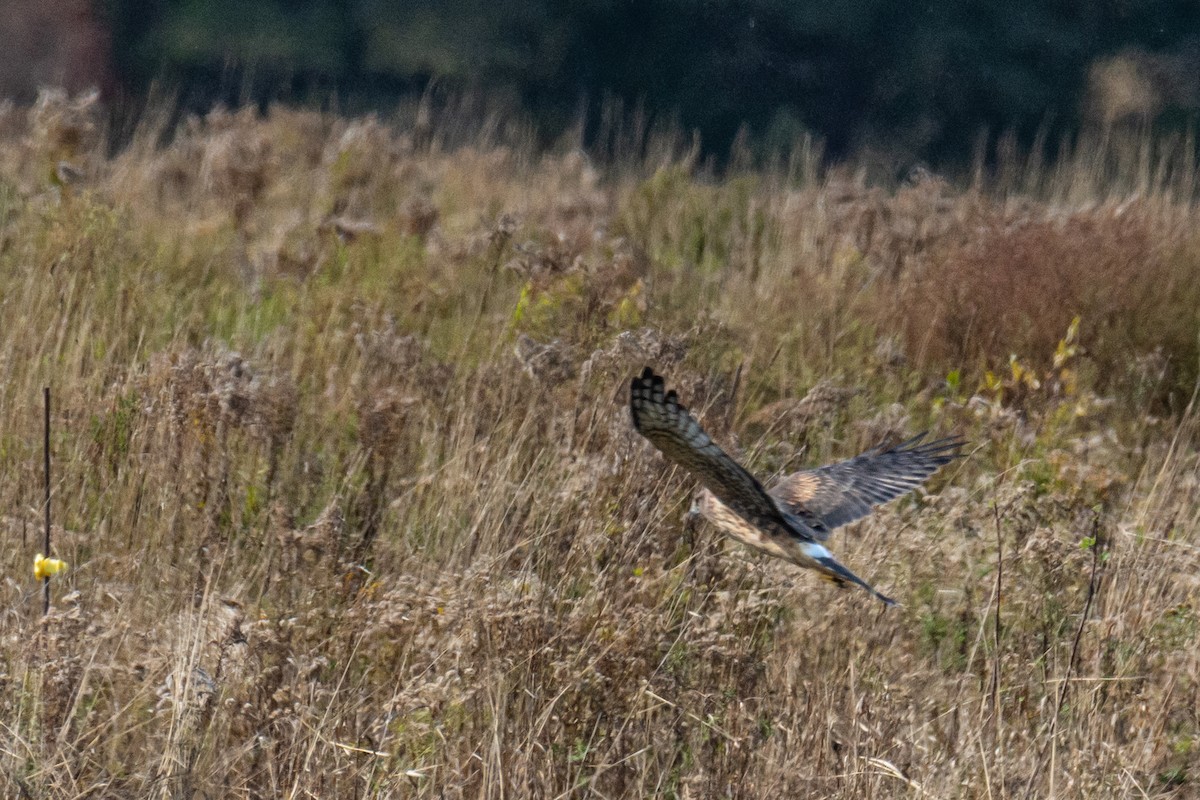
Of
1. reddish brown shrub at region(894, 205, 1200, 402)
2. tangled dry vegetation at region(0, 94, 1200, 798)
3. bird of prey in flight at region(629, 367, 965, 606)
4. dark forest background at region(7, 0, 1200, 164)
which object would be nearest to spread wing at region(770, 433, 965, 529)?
bird of prey in flight at region(629, 367, 965, 606)

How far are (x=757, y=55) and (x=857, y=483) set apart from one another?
46.7ft

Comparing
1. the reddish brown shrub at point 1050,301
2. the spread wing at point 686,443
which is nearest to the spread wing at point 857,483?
the spread wing at point 686,443

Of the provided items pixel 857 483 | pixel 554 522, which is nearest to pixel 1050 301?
pixel 857 483

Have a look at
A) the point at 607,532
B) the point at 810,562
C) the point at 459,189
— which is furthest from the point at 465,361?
the point at 459,189

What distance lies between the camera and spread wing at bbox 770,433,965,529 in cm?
366

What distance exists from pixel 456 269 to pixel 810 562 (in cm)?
354

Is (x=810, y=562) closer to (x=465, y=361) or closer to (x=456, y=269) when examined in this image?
(x=465, y=361)

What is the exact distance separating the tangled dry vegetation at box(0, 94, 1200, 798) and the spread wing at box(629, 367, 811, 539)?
29 centimetres

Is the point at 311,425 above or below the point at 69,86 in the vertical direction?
above

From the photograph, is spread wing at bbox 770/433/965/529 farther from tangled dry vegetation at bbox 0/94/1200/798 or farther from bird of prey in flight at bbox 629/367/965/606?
tangled dry vegetation at bbox 0/94/1200/798

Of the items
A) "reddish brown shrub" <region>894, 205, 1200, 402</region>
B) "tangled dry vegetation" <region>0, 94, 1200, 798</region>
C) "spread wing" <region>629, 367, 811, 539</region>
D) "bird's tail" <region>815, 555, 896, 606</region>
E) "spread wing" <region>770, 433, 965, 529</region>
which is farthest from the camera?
"reddish brown shrub" <region>894, 205, 1200, 402</region>

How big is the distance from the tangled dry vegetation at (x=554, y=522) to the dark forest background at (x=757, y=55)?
999 centimetres

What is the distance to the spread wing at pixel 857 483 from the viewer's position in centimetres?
366

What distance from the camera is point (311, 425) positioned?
185 inches
